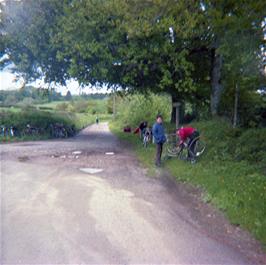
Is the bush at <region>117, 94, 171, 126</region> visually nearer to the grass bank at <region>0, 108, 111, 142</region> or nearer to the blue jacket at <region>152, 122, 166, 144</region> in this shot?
the grass bank at <region>0, 108, 111, 142</region>

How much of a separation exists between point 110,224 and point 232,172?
4052mm

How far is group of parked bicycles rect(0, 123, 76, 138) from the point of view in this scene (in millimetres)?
16891

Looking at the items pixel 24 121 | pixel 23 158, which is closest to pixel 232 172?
pixel 23 158

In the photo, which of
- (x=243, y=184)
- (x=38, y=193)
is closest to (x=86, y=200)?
(x=38, y=193)

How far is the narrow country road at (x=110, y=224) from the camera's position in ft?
11.1

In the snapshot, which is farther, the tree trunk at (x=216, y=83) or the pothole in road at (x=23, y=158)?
the tree trunk at (x=216, y=83)

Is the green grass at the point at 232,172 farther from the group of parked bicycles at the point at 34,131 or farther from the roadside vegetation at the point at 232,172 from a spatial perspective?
the group of parked bicycles at the point at 34,131

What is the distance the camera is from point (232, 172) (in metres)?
6.79

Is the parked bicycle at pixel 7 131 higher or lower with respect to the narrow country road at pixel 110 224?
higher

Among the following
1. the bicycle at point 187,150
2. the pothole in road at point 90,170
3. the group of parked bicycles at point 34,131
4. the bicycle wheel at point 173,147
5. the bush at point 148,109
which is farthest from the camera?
the bush at point 148,109

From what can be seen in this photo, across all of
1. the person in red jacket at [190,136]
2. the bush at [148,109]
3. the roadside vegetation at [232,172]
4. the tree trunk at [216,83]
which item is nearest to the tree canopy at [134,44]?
the tree trunk at [216,83]

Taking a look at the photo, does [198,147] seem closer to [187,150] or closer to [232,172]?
[187,150]

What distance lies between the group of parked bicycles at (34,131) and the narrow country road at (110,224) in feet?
34.6

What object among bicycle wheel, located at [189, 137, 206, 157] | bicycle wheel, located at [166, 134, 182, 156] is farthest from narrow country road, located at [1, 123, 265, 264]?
bicycle wheel, located at [166, 134, 182, 156]
